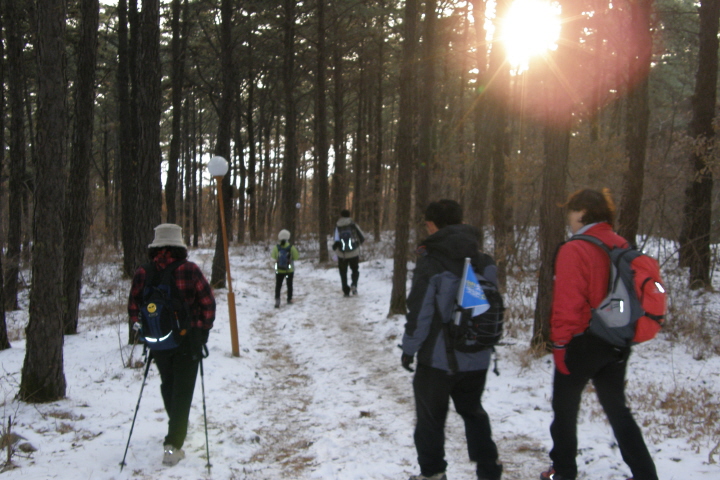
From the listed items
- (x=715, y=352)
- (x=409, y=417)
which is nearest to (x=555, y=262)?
(x=409, y=417)

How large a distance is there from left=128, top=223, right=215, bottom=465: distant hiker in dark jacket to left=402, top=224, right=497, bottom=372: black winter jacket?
6.56ft

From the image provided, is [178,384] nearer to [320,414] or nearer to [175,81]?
[320,414]

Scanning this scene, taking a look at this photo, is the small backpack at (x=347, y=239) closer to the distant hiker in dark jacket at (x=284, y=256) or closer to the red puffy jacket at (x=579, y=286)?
the distant hiker in dark jacket at (x=284, y=256)

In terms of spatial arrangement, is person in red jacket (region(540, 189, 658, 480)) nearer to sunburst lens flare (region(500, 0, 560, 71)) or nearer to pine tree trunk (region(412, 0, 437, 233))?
sunburst lens flare (region(500, 0, 560, 71))

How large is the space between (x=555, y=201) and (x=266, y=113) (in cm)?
3202

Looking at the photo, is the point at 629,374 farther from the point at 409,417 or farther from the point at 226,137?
the point at 226,137

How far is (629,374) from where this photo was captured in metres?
6.95

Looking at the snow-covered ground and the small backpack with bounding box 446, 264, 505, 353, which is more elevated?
the small backpack with bounding box 446, 264, 505, 353

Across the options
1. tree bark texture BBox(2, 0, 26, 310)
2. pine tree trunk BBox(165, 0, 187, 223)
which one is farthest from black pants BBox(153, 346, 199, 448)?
pine tree trunk BBox(165, 0, 187, 223)

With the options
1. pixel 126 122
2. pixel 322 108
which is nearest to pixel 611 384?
pixel 126 122

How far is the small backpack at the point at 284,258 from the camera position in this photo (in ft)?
43.3

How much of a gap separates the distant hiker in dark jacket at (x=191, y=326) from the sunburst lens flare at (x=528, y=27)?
610 centimetres

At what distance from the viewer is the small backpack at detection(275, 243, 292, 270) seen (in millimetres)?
13188

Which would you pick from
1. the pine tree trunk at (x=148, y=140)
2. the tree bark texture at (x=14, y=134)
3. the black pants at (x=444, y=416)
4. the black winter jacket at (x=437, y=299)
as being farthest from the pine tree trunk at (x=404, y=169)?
the tree bark texture at (x=14, y=134)
